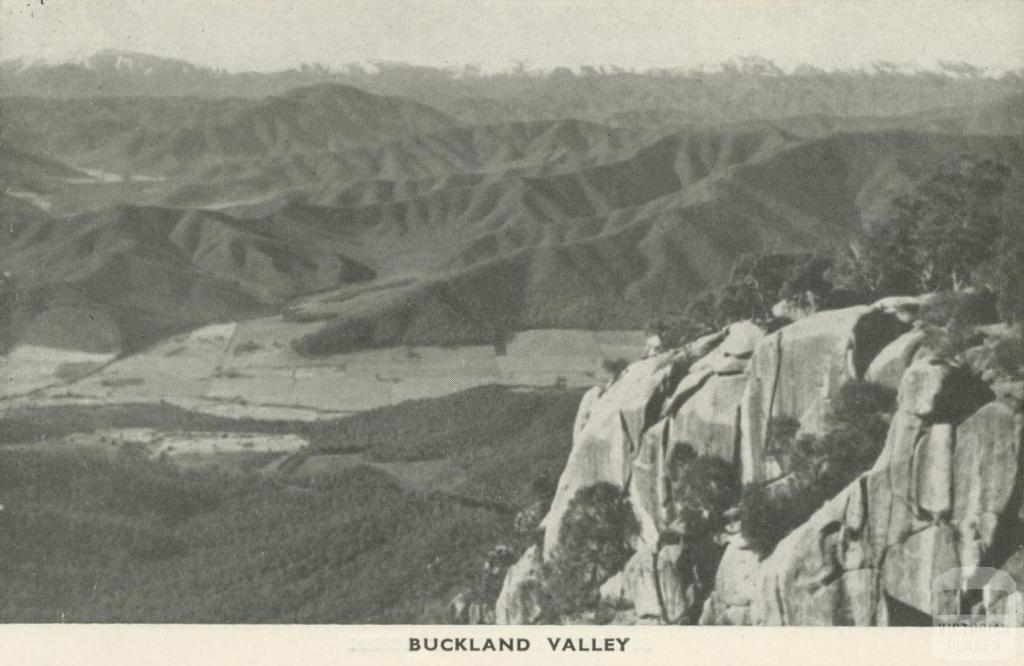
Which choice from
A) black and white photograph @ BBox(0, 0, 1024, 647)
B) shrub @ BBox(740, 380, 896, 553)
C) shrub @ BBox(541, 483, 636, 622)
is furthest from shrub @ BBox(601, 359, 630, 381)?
shrub @ BBox(740, 380, 896, 553)

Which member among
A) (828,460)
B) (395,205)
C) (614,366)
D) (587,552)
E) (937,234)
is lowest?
(587,552)

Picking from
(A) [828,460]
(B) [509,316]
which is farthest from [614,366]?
(A) [828,460]

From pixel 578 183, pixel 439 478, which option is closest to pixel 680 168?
pixel 578 183

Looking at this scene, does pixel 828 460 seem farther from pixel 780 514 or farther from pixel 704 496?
pixel 704 496

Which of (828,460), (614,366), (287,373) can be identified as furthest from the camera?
(287,373)

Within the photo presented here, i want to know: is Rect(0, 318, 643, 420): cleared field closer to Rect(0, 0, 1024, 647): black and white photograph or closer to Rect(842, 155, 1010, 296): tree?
Rect(0, 0, 1024, 647): black and white photograph

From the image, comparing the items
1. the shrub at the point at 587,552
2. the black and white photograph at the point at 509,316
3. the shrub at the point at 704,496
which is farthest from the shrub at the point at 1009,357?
the shrub at the point at 587,552
